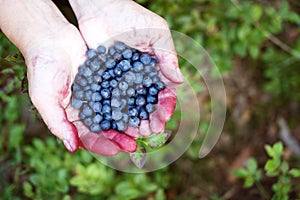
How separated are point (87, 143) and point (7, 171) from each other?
888mm

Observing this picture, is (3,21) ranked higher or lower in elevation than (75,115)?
higher

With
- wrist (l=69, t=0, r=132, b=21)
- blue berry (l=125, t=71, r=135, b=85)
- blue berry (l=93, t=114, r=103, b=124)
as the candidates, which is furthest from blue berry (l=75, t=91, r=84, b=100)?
wrist (l=69, t=0, r=132, b=21)

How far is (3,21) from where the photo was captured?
74.4 inches

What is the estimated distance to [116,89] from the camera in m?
1.88

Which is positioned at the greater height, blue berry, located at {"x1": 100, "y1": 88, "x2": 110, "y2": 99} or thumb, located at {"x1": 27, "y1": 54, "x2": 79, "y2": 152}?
thumb, located at {"x1": 27, "y1": 54, "x2": 79, "y2": 152}

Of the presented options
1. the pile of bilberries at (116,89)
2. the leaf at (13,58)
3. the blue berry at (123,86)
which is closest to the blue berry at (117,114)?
the pile of bilberries at (116,89)

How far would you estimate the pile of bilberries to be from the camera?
185 centimetres

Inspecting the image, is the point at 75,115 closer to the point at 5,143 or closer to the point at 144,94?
the point at 144,94

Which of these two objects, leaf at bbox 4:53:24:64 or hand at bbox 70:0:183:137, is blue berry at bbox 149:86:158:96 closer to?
hand at bbox 70:0:183:137

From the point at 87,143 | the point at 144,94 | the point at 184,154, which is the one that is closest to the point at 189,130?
the point at 184,154

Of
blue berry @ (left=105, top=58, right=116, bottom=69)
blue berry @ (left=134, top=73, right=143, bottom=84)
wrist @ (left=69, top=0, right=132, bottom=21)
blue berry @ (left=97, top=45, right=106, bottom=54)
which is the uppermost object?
wrist @ (left=69, top=0, right=132, bottom=21)

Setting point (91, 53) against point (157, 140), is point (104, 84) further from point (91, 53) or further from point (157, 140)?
point (157, 140)

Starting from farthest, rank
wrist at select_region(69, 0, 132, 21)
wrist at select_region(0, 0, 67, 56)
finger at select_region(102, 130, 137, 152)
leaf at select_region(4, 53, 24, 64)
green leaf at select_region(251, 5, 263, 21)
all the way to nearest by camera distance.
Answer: green leaf at select_region(251, 5, 263, 21) → wrist at select_region(69, 0, 132, 21) → wrist at select_region(0, 0, 67, 56) → finger at select_region(102, 130, 137, 152) → leaf at select_region(4, 53, 24, 64)

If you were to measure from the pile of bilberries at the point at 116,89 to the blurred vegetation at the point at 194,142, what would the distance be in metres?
0.22
